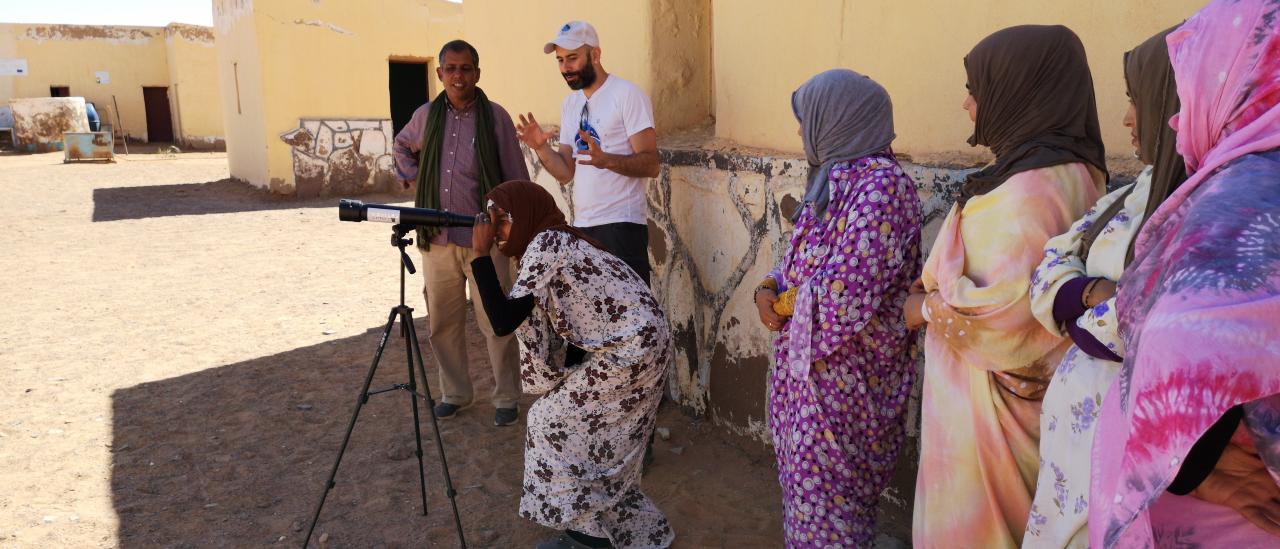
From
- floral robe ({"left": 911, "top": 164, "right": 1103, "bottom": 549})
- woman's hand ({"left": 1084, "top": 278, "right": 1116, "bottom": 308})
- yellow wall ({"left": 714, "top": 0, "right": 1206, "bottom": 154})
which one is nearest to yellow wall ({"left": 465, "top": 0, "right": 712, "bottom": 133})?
yellow wall ({"left": 714, "top": 0, "right": 1206, "bottom": 154})

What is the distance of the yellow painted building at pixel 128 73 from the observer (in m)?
23.7

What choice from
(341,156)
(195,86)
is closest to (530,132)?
(341,156)

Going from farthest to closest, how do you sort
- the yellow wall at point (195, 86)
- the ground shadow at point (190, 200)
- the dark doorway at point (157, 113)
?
the dark doorway at point (157, 113)
the yellow wall at point (195, 86)
the ground shadow at point (190, 200)

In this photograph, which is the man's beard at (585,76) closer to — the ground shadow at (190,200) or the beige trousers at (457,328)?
the beige trousers at (457,328)

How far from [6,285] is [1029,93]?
849 cm

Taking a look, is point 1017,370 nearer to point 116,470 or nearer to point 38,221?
point 116,470

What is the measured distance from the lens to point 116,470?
12.5ft

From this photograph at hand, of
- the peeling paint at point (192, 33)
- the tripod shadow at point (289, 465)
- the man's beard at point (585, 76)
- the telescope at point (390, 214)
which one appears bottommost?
the tripod shadow at point (289, 465)

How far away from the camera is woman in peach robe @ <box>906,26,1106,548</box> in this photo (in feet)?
6.21

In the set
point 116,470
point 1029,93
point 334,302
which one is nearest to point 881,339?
point 1029,93

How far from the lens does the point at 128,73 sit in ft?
83.0

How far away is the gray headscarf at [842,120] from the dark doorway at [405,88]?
18.0 metres

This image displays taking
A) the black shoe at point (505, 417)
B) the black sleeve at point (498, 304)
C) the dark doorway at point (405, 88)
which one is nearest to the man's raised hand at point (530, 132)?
the black sleeve at point (498, 304)

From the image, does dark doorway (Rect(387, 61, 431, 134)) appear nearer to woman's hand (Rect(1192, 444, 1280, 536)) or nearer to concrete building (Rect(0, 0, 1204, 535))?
concrete building (Rect(0, 0, 1204, 535))
